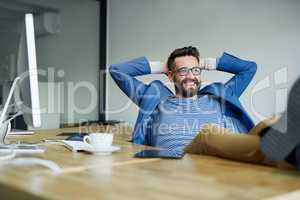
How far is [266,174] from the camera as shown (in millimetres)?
956

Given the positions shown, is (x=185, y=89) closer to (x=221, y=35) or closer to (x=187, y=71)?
(x=187, y=71)

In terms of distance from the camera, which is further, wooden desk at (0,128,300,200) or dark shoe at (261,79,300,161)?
dark shoe at (261,79,300,161)

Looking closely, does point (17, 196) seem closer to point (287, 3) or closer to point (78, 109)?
point (287, 3)

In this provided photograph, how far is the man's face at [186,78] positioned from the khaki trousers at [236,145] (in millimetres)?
943

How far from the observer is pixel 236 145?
3.74ft

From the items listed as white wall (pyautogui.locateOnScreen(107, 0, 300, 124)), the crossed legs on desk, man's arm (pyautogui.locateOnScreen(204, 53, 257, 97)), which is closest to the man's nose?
man's arm (pyautogui.locateOnScreen(204, 53, 257, 97))

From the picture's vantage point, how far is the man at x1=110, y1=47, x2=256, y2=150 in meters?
2.11

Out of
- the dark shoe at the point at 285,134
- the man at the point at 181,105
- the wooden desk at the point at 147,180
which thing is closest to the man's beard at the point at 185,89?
the man at the point at 181,105

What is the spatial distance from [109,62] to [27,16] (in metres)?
3.29

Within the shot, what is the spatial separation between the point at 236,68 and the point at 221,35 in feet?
2.96

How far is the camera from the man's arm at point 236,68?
98.4 inches

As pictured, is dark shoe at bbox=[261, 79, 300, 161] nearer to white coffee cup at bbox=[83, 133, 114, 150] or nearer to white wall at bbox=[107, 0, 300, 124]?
white coffee cup at bbox=[83, 133, 114, 150]

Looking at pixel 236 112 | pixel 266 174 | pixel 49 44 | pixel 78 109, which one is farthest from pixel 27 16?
pixel 78 109

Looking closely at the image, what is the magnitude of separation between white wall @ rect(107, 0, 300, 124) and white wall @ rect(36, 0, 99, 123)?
0.72ft
